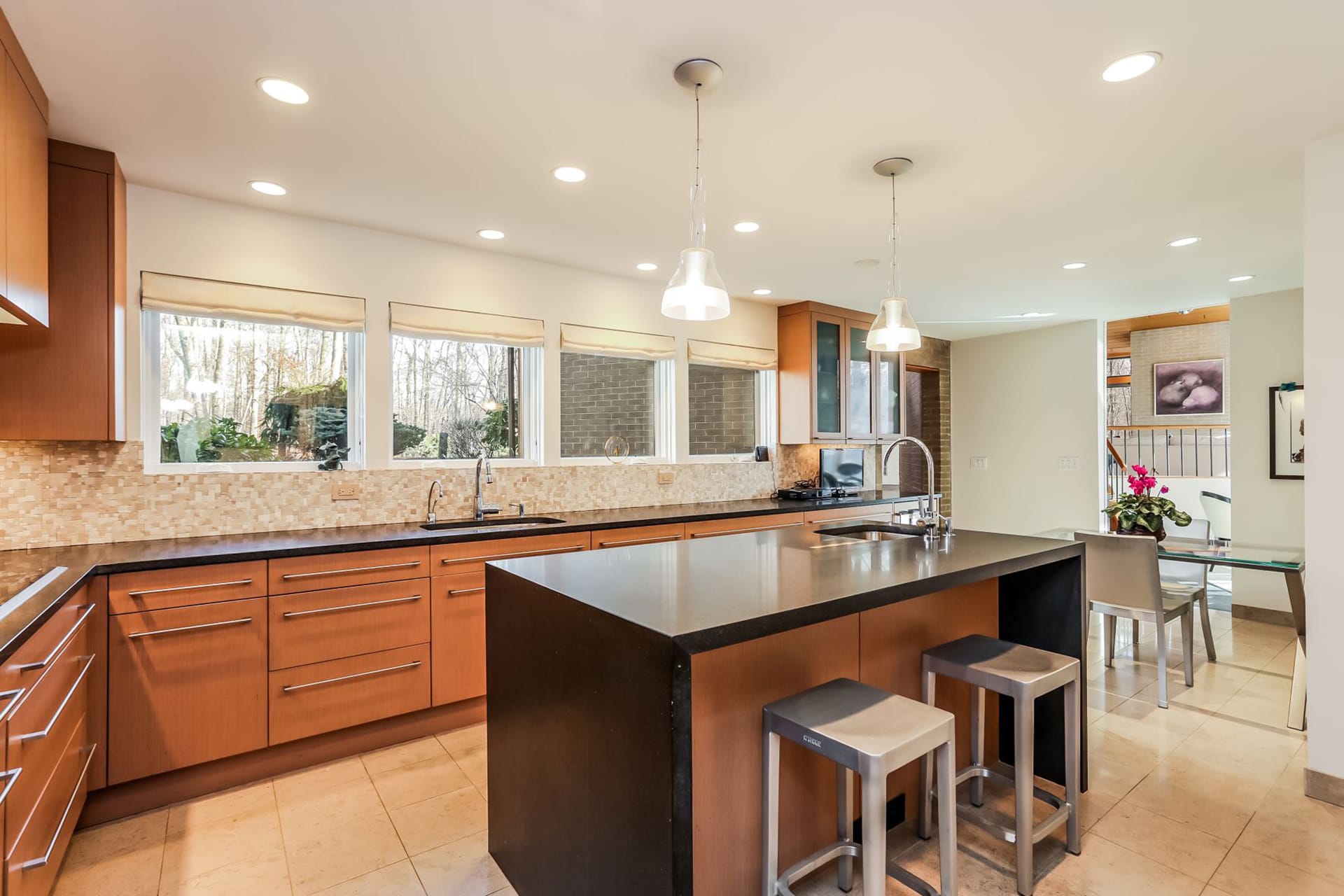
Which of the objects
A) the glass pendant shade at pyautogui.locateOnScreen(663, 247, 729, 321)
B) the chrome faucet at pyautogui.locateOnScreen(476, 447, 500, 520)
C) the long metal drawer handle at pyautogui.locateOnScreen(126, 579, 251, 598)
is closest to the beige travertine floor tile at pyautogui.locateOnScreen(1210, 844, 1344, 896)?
the glass pendant shade at pyautogui.locateOnScreen(663, 247, 729, 321)

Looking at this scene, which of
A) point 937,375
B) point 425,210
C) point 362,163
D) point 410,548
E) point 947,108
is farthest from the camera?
point 937,375

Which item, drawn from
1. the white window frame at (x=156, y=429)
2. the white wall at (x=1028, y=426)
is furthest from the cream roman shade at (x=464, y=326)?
the white wall at (x=1028, y=426)

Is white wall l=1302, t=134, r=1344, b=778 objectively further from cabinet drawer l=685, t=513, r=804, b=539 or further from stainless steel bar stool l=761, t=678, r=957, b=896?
cabinet drawer l=685, t=513, r=804, b=539

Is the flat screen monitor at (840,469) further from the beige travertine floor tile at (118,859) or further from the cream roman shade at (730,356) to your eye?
the beige travertine floor tile at (118,859)

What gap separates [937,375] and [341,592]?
6313 mm

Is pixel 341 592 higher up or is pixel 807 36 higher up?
pixel 807 36

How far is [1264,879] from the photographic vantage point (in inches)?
76.6

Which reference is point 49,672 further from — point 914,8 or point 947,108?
point 947,108

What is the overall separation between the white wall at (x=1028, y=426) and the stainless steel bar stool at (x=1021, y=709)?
4837mm

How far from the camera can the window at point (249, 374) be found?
2932mm

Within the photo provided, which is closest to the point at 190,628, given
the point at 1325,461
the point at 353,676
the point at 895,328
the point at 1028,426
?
the point at 353,676

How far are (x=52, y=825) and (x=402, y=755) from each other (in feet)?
4.01

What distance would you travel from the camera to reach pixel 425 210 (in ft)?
10.4

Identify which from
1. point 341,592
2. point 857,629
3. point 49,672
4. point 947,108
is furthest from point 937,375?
point 49,672
